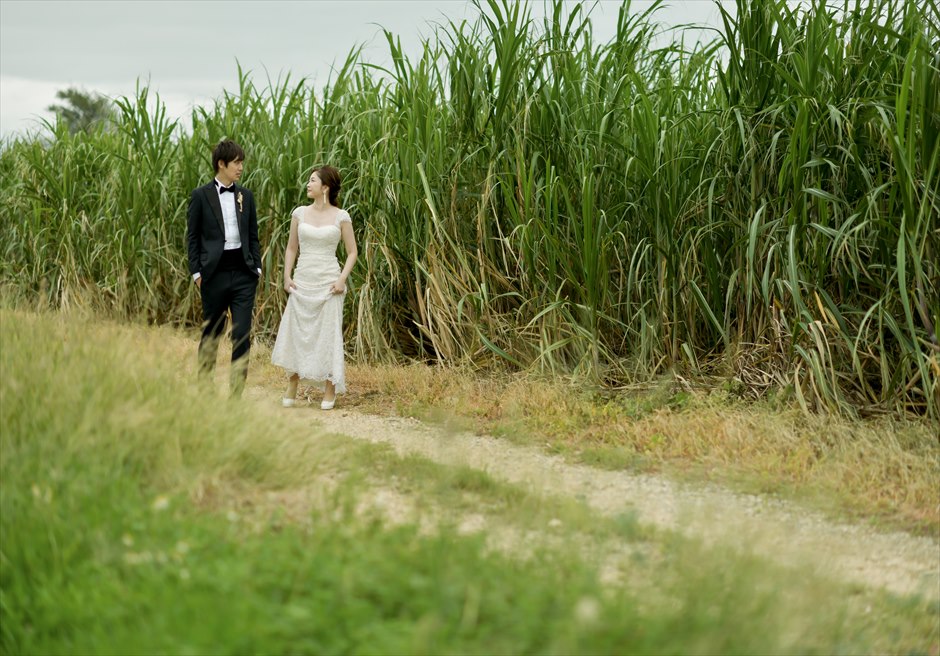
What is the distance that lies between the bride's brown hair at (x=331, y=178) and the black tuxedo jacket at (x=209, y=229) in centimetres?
66

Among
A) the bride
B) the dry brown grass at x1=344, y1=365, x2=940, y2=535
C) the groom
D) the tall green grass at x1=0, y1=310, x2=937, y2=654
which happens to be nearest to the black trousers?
the groom

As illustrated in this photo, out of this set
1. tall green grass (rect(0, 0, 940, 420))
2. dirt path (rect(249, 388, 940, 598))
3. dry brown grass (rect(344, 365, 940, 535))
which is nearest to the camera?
dirt path (rect(249, 388, 940, 598))

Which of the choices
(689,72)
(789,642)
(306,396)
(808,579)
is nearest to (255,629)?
(789,642)

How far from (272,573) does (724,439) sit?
3262 millimetres

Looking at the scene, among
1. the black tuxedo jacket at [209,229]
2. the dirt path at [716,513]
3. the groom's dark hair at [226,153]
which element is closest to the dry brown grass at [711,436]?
the dirt path at [716,513]

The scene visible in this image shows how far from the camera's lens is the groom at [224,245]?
6.47 meters

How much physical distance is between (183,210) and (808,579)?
867 cm

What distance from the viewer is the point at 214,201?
21.3 ft

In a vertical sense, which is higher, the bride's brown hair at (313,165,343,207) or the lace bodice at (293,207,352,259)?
the bride's brown hair at (313,165,343,207)

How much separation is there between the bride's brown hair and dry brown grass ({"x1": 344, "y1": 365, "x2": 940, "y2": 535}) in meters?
1.59

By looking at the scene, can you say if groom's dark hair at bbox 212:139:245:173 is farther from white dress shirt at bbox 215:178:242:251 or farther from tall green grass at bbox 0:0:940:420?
tall green grass at bbox 0:0:940:420

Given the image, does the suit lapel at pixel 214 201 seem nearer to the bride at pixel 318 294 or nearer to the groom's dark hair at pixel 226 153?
the groom's dark hair at pixel 226 153

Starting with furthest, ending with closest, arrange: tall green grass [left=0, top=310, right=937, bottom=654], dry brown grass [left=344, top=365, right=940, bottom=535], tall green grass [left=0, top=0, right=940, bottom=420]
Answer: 1. tall green grass [left=0, top=0, right=940, bottom=420]
2. dry brown grass [left=344, top=365, right=940, bottom=535]
3. tall green grass [left=0, top=310, right=937, bottom=654]

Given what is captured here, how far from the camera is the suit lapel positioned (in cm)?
647
